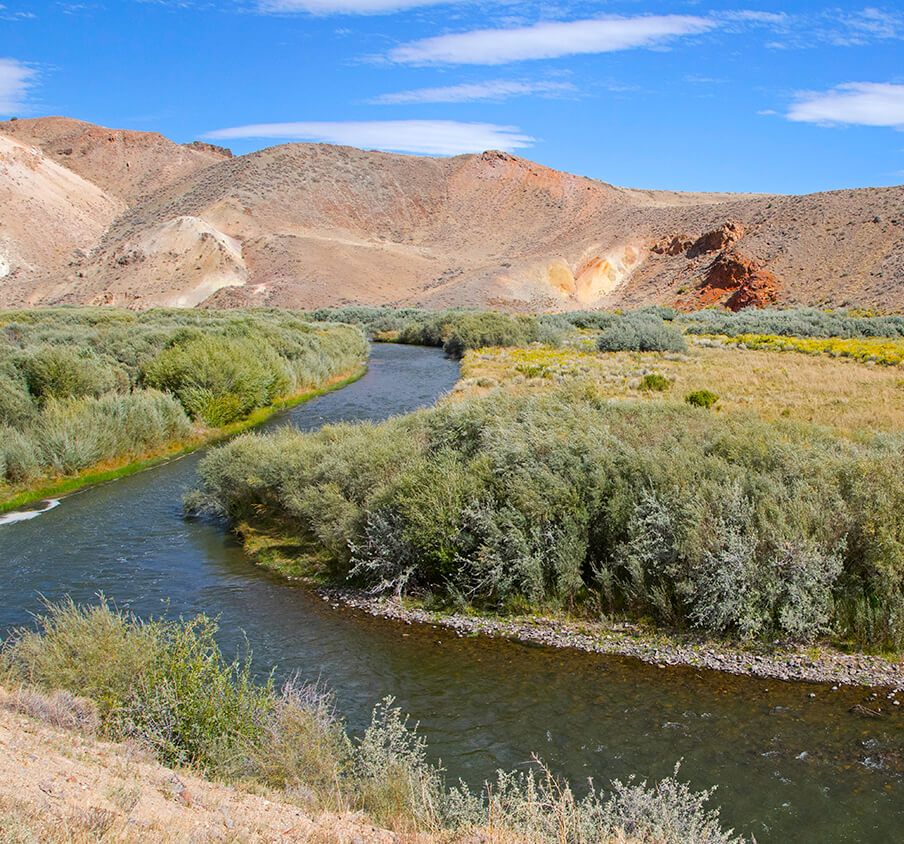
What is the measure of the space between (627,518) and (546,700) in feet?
10.6

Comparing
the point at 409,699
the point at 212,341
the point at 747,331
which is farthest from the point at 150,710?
the point at 747,331

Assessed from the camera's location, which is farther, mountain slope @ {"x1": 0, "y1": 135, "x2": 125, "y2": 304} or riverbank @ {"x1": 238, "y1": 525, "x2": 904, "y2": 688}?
mountain slope @ {"x1": 0, "y1": 135, "x2": 125, "y2": 304}

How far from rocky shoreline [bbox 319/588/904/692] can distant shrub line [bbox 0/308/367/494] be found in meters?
10.1

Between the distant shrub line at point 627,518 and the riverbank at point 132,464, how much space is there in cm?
564

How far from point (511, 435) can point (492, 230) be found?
325ft

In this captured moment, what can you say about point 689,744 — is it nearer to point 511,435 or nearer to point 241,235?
point 511,435

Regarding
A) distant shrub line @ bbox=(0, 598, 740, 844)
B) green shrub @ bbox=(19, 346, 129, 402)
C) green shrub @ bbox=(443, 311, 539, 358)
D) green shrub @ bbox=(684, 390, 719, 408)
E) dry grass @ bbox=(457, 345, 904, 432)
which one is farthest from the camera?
green shrub @ bbox=(443, 311, 539, 358)

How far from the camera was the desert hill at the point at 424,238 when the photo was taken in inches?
2756

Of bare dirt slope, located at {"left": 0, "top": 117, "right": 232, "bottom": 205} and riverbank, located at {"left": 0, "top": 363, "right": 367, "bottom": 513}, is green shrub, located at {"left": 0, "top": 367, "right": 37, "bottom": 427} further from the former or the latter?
bare dirt slope, located at {"left": 0, "top": 117, "right": 232, "bottom": 205}

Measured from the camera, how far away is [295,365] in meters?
30.6

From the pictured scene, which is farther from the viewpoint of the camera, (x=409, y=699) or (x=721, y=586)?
(x=721, y=586)

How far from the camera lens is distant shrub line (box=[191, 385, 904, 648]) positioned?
29.6ft

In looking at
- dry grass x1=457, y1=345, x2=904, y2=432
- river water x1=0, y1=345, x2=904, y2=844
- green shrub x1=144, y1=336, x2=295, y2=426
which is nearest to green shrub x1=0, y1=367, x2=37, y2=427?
green shrub x1=144, y1=336, x2=295, y2=426

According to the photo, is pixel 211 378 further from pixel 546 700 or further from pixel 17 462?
pixel 546 700
